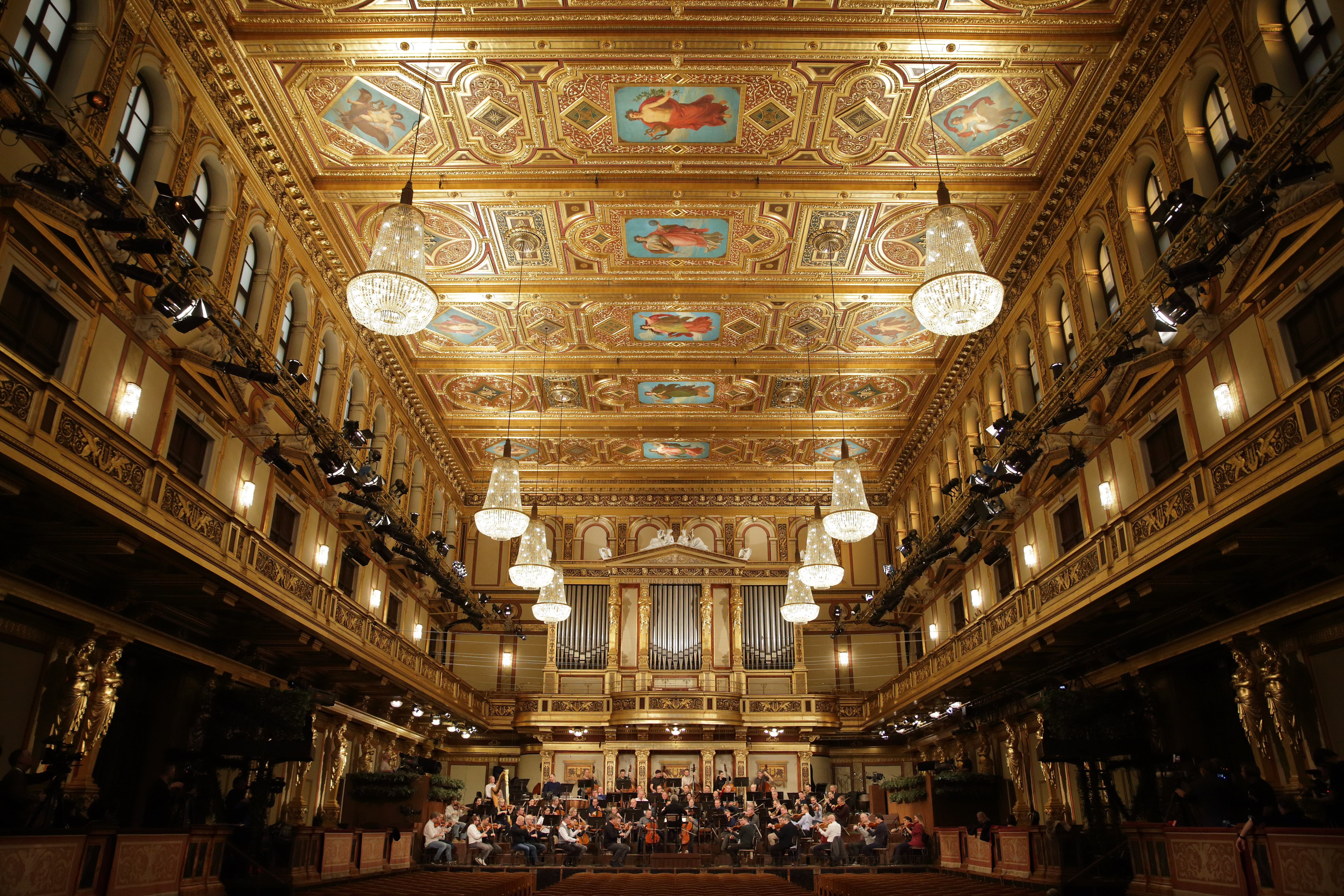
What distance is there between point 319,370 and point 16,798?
903cm

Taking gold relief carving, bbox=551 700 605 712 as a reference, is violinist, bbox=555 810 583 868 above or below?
below

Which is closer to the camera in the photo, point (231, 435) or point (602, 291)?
point (231, 435)

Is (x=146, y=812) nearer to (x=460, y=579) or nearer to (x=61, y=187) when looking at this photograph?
(x=61, y=187)

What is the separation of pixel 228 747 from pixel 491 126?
362 inches

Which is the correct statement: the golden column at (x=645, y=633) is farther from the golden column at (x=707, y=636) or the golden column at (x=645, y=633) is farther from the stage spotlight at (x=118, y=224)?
the stage spotlight at (x=118, y=224)

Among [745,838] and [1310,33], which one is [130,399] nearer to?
[745,838]

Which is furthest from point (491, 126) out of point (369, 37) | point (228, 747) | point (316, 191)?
point (228, 747)

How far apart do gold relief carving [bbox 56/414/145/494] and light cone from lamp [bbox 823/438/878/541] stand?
23.9ft

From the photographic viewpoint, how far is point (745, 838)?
52.0 ft

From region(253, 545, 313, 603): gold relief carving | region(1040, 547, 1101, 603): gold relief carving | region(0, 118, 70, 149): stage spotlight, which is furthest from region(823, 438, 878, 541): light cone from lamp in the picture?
region(0, 118, 70, 149): stage spotlight

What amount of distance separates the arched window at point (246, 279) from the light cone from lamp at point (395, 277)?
583 cm

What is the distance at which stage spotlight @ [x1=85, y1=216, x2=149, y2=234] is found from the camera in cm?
823

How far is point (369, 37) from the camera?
Answer: 10.9m

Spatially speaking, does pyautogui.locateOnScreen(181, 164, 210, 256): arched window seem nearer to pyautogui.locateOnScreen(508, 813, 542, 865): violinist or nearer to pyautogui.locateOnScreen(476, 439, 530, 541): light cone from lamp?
pyautogui.locateOnScreen(476, 439, 530, 541): light cone from lamp
